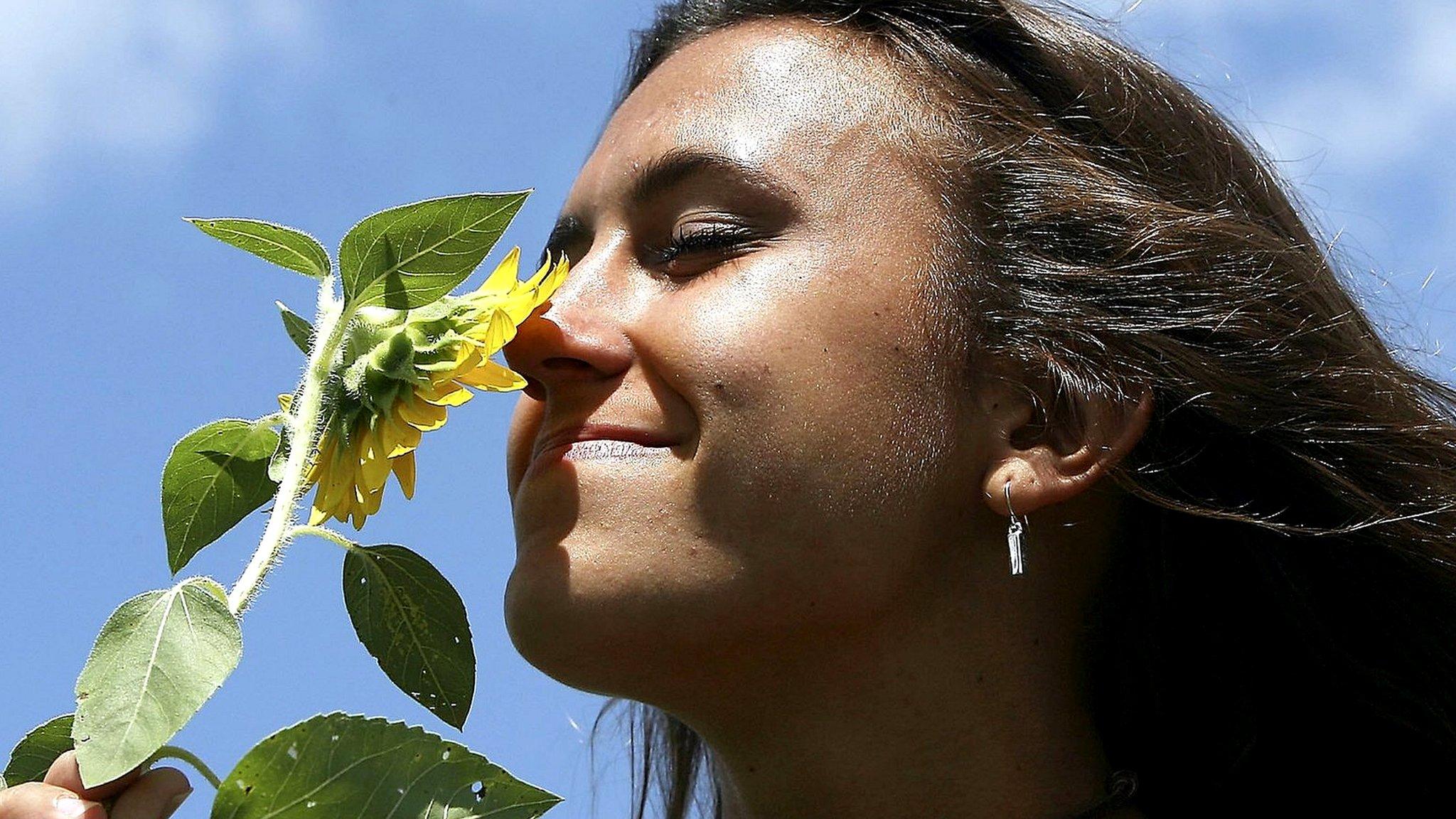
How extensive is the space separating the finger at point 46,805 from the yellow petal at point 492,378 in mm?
678

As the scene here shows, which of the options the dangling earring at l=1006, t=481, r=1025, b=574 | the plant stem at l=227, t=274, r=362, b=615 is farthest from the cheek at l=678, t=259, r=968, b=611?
the plant stem at l=227, t=274, r=362, b=615

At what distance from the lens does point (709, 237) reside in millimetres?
2746

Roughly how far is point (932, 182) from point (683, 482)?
0.77 metres

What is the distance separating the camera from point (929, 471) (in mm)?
2678

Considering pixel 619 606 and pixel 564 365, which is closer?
pixel 619 606

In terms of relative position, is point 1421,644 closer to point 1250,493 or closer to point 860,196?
point 1250,493

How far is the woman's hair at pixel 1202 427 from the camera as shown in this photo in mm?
2949

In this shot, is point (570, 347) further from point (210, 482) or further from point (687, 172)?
point (210, 482)

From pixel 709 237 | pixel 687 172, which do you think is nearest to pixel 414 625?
pixel 709 237

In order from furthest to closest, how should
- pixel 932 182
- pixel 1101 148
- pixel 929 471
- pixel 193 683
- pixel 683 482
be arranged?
pixel 1101 148 → pixel 932 182 → pixel 929 471 → pixel 683 482 → pixel 193 683

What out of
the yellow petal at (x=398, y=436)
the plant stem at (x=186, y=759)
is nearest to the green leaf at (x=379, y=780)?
the plant stem at (x=186, y=759)

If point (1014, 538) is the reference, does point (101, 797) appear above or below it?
below

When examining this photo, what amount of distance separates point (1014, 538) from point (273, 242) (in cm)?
127

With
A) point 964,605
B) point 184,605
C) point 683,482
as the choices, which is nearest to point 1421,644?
point 964,605
